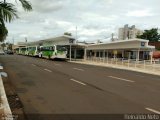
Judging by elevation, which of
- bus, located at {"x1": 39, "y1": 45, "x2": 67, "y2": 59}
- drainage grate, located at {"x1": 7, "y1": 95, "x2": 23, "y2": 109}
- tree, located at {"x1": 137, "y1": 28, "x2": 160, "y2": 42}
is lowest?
drainage grate, located at {"x1": 7, "y1": 95, "x2": 23, "y2": 109}

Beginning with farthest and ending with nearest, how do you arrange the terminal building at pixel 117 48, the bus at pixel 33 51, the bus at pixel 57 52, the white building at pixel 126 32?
the white building at pixel 126 32
the bus at pixel 33 51
the bus at pixel 57 52
the terminal building at pixel 117 48

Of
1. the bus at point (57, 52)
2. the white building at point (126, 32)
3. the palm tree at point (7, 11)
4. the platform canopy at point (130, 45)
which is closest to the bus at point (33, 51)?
the bus at point (57, 52)

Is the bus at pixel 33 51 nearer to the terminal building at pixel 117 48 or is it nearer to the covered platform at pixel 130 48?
the terminal building at pixel 117 48

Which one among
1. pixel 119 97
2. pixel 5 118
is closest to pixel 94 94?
pixel 119 97

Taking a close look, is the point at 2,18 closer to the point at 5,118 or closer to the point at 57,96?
the point at 57,96

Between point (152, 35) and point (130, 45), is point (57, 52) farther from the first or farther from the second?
point (152, 35)

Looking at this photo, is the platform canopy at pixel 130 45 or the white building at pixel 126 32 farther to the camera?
the white building at pixel 126 32

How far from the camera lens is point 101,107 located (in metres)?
10.3

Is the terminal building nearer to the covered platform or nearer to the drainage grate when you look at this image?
the covered platform

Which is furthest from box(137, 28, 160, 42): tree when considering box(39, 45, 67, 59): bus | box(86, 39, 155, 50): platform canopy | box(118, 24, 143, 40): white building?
box(39, 45, 67, 59): bus

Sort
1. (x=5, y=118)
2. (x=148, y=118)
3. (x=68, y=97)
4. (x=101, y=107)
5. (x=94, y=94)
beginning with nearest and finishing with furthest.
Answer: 1. (x=5, y=118)
2. (x=148, y=118)
3. (x=101, y=107)
4. (x=68, y=97)
5. (x=94, y=94)

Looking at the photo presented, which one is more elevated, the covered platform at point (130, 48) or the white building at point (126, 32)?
the white building at point (126, 32)

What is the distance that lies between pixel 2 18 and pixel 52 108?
189 inches

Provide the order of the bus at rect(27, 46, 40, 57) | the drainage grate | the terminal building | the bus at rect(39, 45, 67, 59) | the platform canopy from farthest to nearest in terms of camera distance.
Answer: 1. the bus at rect(27, 46, 40, 57)
2. the bus at rect(39, 45, 67, 59)
3. the terminal building
4. the platform canopy
5. the drainage grate
